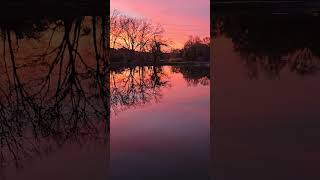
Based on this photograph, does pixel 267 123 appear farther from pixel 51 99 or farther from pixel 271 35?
pixel 271 35

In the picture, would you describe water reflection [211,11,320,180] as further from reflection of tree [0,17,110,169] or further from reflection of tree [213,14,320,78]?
reflection of tree [0,17,110,169]

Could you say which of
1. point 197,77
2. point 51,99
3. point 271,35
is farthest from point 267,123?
point 271,35

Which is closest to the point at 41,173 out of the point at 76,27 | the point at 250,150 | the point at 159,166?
the point at 159,166

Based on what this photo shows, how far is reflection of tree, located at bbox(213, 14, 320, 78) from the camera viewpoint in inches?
908

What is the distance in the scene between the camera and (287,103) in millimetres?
10453

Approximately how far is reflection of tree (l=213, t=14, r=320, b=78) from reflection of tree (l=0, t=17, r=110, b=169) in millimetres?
8849

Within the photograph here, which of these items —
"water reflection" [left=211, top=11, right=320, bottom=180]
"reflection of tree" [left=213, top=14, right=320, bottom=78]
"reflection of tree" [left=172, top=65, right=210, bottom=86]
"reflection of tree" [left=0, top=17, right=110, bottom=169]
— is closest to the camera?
"water reflection" [left=211, top=11, right=320, bottom=180]

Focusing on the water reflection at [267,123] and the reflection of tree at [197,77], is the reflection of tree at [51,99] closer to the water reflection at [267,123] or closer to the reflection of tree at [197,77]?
the water reflection at [267,123]

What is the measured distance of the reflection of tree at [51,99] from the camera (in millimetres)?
7641

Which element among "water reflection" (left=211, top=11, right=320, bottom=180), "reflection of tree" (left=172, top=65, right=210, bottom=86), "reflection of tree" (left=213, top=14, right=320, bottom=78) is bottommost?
"water reflection" (left=211, top=11, right=320, bottom=180)

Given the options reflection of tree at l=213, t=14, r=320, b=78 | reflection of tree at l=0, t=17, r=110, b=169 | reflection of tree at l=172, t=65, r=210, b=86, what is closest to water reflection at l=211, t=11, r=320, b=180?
reflection of tree at l=172, t=65, r=210, b=86

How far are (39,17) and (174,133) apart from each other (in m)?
12.4

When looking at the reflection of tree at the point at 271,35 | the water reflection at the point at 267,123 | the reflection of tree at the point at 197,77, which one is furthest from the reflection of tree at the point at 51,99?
the reflection of tree at the point at 271,35

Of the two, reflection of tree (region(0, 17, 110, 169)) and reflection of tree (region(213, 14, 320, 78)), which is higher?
reflection of tree (region(213, 14, 320, 78))
